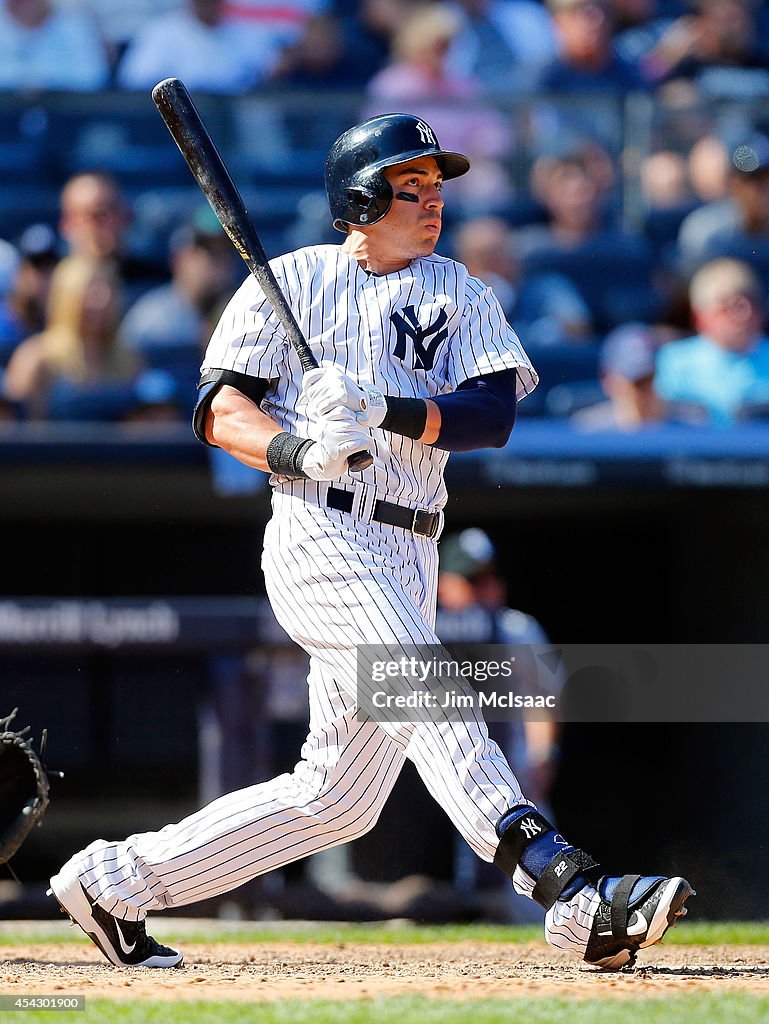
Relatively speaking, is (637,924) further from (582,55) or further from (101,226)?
(582,55)

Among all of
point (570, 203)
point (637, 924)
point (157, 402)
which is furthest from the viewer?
point (570, 203)

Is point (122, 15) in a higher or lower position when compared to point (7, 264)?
higher

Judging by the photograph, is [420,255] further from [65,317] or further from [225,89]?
[225,89]

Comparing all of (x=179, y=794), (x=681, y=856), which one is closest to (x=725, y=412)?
(x=681, y=856)

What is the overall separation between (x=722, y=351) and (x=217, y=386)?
3001 mm

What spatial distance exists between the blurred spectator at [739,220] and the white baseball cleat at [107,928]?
3612 millimetres

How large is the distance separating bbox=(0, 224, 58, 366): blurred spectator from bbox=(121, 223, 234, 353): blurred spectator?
1.05 ft

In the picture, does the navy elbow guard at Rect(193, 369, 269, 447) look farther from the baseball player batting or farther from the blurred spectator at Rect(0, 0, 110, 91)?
the blurred spectator at Rect(0, 0, 110, 91)

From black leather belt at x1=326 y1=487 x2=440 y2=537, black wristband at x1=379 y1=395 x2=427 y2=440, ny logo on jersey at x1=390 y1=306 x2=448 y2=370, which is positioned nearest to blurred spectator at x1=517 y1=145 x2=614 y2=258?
ny logo on jersey at x1=390 y1=306 x2=448 y2=370

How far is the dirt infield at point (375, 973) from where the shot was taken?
242cm

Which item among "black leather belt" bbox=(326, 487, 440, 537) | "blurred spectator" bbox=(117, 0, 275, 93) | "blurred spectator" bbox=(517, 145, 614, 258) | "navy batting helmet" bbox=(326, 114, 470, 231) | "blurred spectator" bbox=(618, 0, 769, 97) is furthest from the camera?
"blurred spectator" bbox=(618, 0, 769, 97)

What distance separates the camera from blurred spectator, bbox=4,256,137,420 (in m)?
4.98

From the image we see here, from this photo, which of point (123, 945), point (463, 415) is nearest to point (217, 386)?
point (463, 415)

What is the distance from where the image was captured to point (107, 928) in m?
2.74
